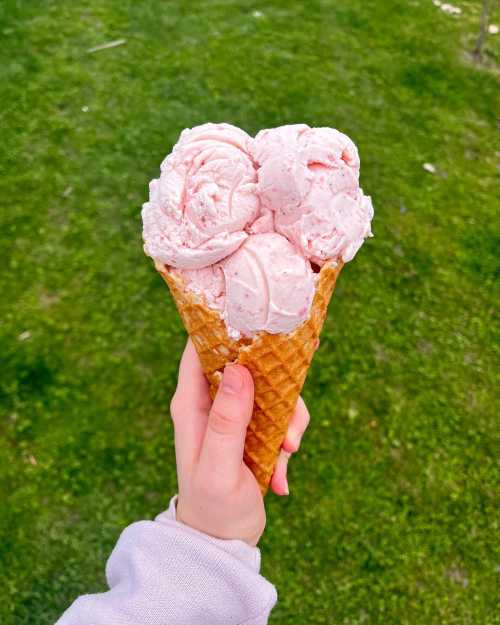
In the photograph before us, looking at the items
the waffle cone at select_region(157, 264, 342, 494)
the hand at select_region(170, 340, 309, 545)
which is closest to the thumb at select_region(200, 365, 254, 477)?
the hand at select_region(170, 340, 309, 545)

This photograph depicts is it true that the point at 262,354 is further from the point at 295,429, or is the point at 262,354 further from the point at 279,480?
the point at 279,480

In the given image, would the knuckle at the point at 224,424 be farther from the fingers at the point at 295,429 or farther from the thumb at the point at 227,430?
the fingers at the point at 295,429

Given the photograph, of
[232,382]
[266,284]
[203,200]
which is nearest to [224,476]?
Answer: [232,382]

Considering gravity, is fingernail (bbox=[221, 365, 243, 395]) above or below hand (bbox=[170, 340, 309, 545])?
above

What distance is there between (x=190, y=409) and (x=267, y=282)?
2.85ft

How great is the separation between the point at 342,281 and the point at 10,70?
14.0 feet

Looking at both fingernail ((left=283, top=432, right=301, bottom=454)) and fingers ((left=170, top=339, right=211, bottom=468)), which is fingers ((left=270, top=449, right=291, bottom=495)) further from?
fingers ((left=170, top=339, right=211, bottom=468))

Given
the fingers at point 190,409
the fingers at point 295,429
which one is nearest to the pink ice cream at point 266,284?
the fingers at point 190,409

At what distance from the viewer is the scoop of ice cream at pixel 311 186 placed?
6.20 feet

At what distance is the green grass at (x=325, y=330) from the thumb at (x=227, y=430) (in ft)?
6.33

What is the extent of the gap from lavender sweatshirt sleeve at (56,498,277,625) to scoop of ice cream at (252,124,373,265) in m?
1.09

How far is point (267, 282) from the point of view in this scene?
1905 mm

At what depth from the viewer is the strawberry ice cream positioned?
6.26 feet

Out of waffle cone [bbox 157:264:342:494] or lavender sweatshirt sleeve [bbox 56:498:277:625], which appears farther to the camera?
waffle cone [bbox 157:264:342:494]
